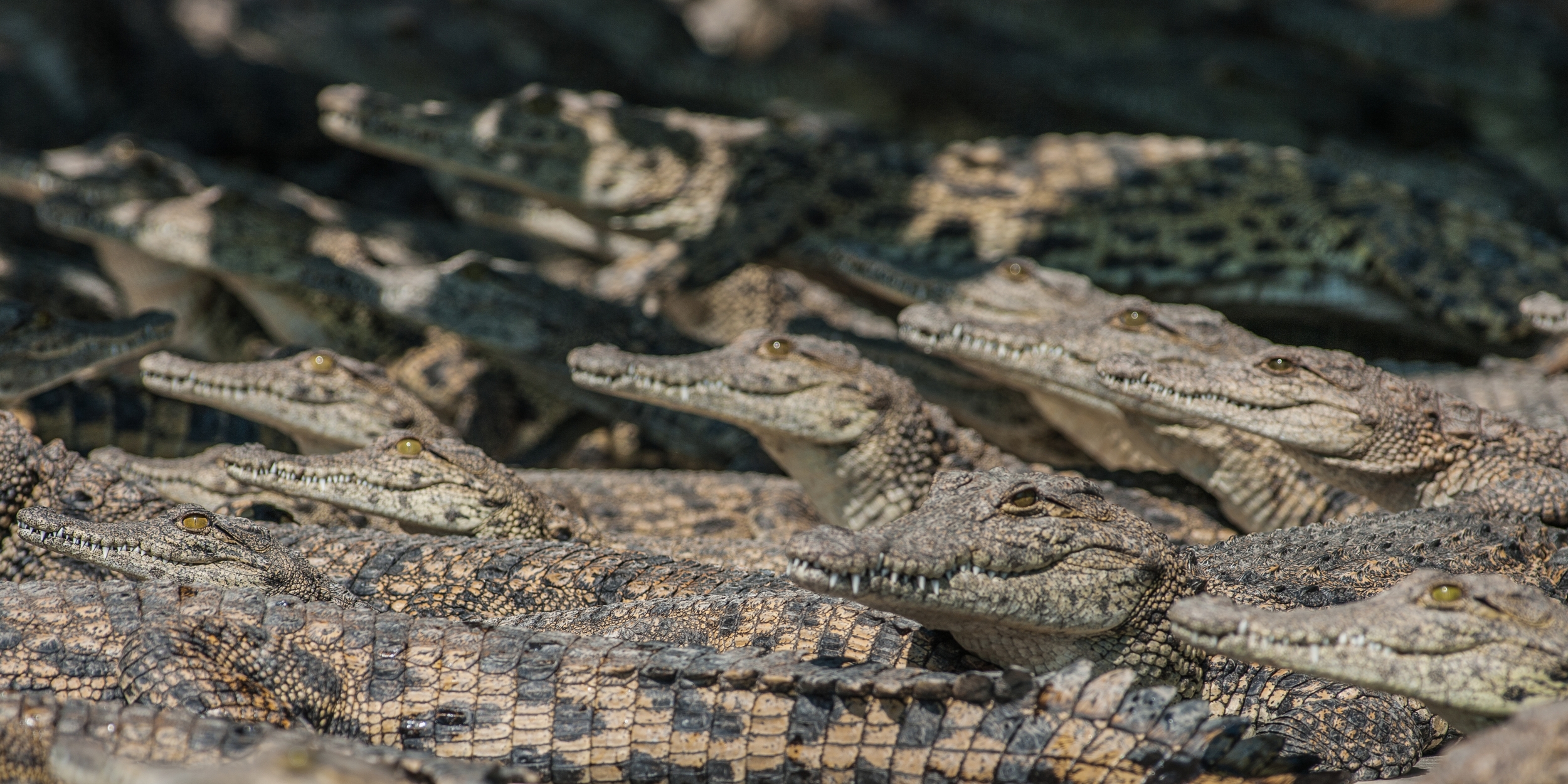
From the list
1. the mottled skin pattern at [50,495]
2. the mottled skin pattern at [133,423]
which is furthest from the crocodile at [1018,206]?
the mottled skin pattern at [50,495]

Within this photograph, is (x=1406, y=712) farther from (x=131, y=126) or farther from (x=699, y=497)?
(x=131, y=126)

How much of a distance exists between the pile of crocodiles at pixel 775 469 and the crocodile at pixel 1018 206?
0.7 inches

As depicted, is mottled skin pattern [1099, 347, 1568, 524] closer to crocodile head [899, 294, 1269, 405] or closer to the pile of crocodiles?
the pile of crocodiles

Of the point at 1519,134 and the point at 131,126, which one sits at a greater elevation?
the point at 1519,134

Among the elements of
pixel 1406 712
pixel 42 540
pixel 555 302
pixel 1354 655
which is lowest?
pixel 555 302

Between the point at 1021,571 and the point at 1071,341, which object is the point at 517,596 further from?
the point at 1071,341

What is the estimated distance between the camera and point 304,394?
474 cm

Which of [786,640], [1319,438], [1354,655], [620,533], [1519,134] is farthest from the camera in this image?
[1519,134]

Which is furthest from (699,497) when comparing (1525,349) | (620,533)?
(1525,349)

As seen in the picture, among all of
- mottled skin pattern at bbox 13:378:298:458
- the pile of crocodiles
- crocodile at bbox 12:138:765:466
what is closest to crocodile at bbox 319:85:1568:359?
the pile of crocodiles

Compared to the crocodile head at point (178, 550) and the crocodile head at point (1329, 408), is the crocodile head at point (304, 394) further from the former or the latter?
the crocodile head at point (1329, 408)

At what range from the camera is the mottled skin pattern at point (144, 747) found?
95.0 inches

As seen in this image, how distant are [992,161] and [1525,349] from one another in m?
2.08

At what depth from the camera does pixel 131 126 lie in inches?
305
